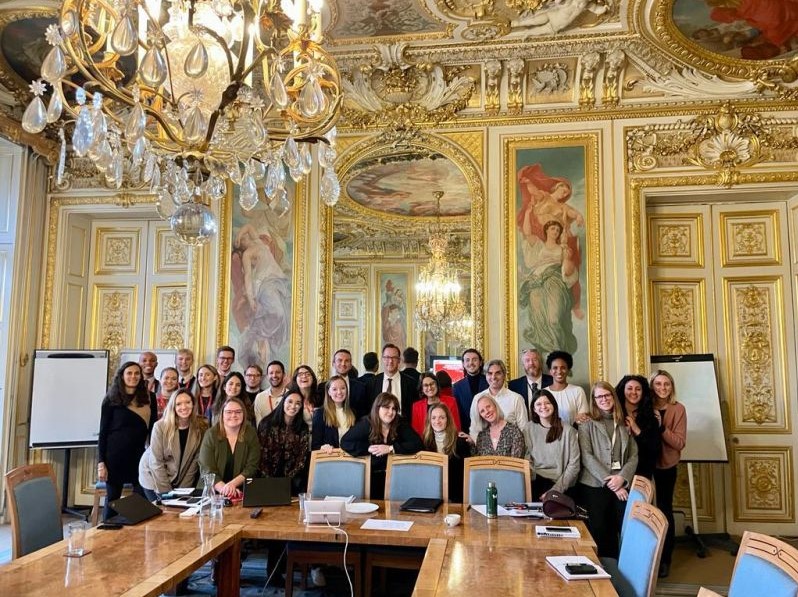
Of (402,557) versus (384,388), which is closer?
(402,557)

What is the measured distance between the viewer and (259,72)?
18.1 ft

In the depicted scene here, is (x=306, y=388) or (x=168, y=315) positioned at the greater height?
(x=168, y=315)

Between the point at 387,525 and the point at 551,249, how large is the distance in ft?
10.8

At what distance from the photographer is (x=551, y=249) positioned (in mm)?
5664

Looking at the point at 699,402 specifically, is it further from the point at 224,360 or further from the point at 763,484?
the point at 224,360

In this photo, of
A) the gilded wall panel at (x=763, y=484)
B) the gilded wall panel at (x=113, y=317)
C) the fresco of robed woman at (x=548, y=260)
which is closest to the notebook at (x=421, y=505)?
the fresco of robed woman at (x=548, y=260)

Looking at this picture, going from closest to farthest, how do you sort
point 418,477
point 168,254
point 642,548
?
point 642,548
point 418,477
point 168,254

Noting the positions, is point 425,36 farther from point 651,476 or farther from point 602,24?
point 651,476

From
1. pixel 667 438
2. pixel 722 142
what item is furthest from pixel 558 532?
pixel 722 142

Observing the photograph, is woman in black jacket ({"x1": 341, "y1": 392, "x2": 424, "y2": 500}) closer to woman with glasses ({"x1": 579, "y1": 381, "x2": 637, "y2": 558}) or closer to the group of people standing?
the group of people standing

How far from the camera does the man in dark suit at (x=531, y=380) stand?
511cm

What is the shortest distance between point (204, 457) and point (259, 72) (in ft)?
11.1

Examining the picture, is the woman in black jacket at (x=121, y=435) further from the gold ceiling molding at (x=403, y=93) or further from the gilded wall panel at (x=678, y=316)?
the gilded wall panel at (x=678, y=316)

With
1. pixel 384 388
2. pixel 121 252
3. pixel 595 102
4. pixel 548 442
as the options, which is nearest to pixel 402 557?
pixel 548 442
